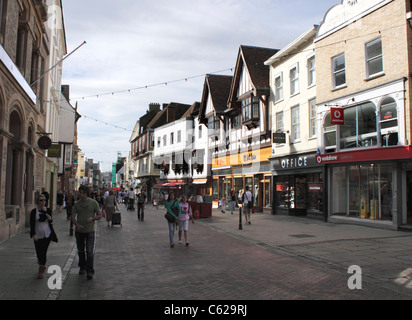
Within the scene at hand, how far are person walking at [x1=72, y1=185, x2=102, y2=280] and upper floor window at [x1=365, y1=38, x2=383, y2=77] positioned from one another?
1322cm

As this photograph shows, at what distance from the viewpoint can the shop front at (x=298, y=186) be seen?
63.5ft

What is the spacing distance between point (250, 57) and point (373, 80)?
41.3 ft

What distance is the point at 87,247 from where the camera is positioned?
23.5ft

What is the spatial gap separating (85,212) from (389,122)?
41.2 feet

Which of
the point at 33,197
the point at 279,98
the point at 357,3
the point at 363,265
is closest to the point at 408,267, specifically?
the point at 363,265

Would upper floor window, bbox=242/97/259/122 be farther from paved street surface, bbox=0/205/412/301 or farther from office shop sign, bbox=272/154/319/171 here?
paved street surface, bbox=0/205/412/301

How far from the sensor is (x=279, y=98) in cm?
2366

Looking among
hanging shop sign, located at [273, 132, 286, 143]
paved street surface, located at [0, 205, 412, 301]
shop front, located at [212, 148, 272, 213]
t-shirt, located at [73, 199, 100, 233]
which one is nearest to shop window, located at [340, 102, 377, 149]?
paved street surface, located at [0, 205, 412, 301]

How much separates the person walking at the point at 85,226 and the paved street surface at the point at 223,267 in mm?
346

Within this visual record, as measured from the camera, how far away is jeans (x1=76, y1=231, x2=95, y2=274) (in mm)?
7021

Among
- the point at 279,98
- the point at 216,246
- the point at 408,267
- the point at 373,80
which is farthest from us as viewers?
the point at 279,98

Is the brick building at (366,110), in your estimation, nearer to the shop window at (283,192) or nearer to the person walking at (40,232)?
the shop window at (283,192)

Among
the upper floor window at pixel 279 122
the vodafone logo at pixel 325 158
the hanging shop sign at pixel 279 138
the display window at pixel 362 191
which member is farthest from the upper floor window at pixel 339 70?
the upper floor window at pixel 279 122
